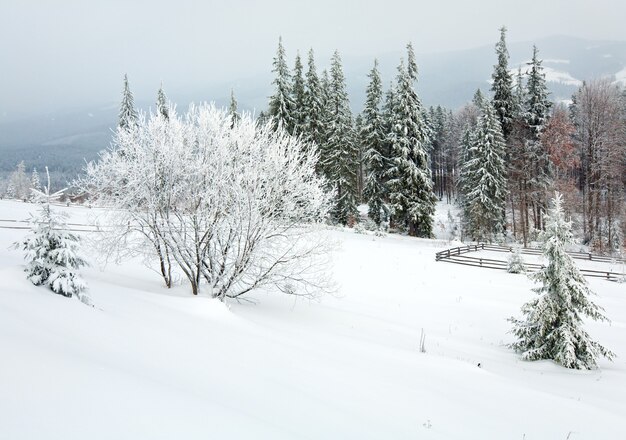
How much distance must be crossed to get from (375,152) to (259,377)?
3555cm

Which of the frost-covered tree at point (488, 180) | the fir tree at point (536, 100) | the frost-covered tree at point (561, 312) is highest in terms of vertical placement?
the fir tree at point (536, 100)

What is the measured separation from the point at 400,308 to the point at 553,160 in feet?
91.0

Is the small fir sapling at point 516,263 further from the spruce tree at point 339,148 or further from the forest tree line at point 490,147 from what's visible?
the spruce tree at point 339,148

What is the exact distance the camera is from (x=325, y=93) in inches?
1860

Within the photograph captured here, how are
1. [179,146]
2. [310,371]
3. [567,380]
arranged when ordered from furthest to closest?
[179,146], [567,380], [310,371]

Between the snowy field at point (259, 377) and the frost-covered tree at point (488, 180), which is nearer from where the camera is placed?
the snowy field at point (259, 377)

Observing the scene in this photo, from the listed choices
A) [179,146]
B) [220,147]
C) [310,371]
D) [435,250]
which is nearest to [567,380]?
[310,371]

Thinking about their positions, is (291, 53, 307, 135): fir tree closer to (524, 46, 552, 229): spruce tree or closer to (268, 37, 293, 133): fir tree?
(268, 37, 293, 133): fir tree

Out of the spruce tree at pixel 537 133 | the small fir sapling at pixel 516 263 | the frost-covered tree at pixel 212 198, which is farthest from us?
the spruce tree at pixel 537 133

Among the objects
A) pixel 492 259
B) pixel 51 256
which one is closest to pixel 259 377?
pixel 51 256

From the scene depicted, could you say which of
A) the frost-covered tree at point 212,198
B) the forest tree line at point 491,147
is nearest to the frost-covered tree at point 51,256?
the frost-covered tree at point 212,198

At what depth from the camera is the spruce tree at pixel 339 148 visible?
42.7 metres

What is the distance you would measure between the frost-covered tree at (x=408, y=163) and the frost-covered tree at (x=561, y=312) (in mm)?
24588

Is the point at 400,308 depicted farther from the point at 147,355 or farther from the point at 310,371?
the point at 147,355
